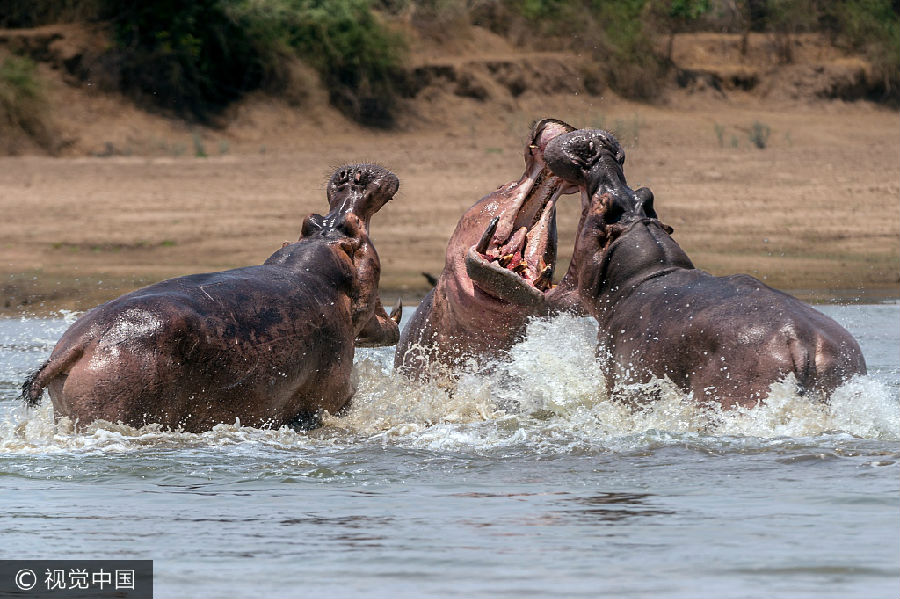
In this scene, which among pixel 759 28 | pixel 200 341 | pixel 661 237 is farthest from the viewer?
pixel 759 28

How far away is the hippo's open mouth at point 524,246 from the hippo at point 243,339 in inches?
22.0

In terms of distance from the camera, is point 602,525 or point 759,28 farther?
point 759,28

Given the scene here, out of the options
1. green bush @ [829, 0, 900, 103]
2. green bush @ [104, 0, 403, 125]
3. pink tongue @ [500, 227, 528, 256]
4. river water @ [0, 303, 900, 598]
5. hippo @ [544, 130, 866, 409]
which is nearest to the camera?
river water @ [0, 303, 900, 598]

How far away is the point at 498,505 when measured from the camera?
15.0 feet

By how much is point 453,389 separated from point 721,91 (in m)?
17.0

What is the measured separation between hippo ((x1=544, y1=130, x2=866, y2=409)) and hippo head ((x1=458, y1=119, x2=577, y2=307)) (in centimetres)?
30

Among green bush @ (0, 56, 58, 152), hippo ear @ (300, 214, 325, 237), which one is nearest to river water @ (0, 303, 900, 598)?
hippo ear @ (300, 214, 325, 237)

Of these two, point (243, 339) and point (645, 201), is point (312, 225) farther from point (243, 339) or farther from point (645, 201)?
point (645, 201)

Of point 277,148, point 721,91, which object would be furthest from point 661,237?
point 721,91

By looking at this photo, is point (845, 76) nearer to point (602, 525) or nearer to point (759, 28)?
point (759, 28)

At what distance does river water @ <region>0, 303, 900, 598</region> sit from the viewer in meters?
3.76

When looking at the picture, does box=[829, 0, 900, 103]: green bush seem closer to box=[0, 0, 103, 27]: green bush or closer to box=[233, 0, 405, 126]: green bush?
box=[233, 0, 405, 126]: green bush

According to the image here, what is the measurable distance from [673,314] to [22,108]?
48.8 ft

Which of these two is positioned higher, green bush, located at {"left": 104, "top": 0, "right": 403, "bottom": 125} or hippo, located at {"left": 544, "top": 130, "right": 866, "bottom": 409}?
green bush, located at {"left": 104, "top": 0, "right": 403, "bottom": 125}
